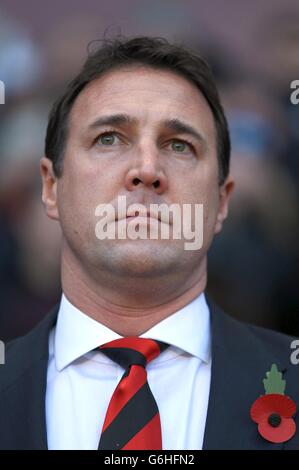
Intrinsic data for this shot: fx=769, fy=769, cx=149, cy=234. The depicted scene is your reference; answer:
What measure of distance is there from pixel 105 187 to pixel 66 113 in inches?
11.6

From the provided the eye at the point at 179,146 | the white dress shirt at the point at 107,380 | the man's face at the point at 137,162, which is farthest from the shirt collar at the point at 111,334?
the eye at the point at 179,146

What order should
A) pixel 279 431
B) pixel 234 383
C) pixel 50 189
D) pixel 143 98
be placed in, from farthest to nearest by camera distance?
pixel 50 189 → pixel 143 98 → pixel 234 383 → pixel 279 431

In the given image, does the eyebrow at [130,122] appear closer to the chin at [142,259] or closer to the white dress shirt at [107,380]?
the chin at [142,259]

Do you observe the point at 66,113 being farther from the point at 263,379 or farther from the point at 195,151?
the point at 263,379

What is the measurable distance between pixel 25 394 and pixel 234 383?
1.48 ft

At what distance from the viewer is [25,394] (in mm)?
1651

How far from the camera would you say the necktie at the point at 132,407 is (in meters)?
1.57

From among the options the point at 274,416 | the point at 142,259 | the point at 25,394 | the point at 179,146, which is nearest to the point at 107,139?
the point at 179,146

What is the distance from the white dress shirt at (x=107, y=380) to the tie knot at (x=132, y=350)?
0.07 ft

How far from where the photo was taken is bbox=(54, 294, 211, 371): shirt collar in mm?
1713

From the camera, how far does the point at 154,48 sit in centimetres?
186

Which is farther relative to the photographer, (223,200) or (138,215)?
(223,200)

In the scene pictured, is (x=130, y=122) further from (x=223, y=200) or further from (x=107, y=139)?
(x=223, y=200)
